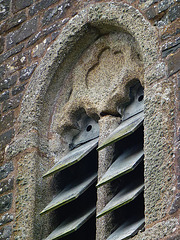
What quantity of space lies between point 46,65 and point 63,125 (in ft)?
1.75

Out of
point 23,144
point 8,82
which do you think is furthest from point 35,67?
point 23,144

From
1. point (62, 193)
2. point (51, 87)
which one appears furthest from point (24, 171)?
point (51, 87)

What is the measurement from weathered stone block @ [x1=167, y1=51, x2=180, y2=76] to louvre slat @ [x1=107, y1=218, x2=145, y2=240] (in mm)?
1009

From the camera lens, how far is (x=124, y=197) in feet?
17.1

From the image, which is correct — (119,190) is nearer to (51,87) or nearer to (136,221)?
(136,221)

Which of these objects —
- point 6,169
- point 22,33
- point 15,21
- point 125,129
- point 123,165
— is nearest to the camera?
point 123,165

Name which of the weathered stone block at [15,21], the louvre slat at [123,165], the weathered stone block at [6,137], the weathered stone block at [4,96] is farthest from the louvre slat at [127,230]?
the weathered stone block at [15,21]

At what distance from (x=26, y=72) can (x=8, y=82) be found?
0.22 m

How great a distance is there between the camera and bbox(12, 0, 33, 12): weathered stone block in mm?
7070

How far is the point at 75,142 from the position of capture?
6.26m

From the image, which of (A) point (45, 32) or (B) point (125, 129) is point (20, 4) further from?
(B) point (125, 129)

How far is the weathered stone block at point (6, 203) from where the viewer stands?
6023 millimetres

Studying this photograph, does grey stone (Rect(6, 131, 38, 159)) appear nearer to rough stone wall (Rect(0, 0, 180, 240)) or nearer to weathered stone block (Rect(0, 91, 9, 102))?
rough stone wall (Rect(0, 0, 180, 240))

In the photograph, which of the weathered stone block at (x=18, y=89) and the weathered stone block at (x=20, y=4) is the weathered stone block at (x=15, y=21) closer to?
the weathered stone block at (x=20, y=4)
